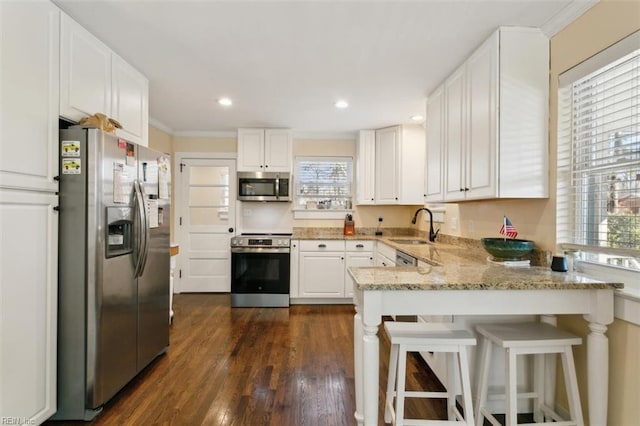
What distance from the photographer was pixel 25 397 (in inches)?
59.1

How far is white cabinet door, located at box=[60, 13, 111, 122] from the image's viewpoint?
5.70ft

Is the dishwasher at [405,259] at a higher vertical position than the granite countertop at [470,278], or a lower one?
lower

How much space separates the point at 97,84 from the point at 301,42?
1.36 m

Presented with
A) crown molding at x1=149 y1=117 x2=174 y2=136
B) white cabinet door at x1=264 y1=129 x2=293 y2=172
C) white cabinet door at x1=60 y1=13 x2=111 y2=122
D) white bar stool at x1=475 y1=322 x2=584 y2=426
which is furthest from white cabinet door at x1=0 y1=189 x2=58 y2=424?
white cabinet door at x1=264 y1=129 x2=293 y2=172

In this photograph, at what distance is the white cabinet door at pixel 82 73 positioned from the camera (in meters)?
1.74

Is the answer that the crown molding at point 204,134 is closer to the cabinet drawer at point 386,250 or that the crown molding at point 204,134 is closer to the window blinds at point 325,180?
the window blinds at point 325,180

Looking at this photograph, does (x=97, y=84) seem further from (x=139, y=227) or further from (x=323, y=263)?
(x=323, y=263)

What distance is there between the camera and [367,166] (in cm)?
415

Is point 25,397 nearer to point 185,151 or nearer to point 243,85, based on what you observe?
point 243,85

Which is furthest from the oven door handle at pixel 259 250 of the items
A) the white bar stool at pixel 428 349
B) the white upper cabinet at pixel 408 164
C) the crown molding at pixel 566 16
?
the crown molding at pixel 566 16

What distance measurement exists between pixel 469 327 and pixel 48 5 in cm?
293

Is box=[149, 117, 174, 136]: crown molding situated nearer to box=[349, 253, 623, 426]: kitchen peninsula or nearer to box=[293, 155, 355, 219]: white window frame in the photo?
box=[293, 155, 355, 219]: white window frame

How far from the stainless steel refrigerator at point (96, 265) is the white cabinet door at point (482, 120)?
88.2 inches

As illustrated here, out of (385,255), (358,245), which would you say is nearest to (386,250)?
(385,255)
